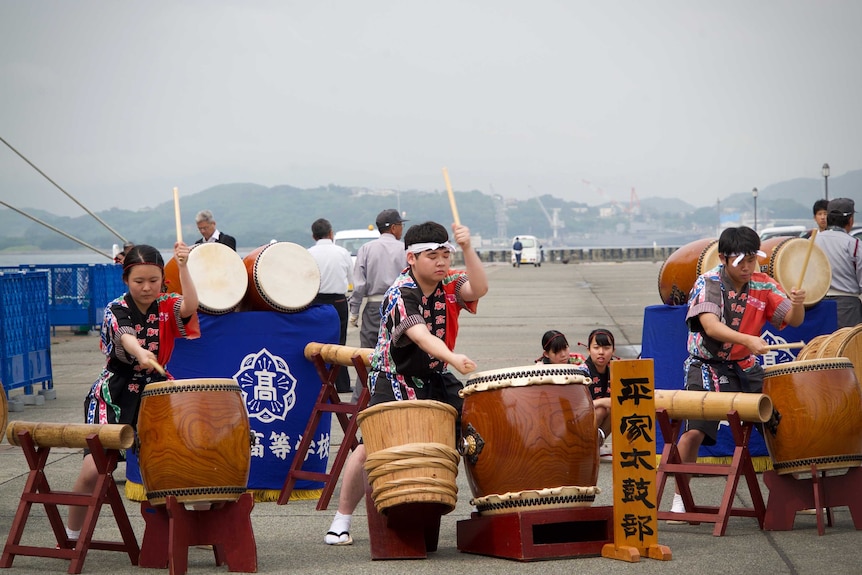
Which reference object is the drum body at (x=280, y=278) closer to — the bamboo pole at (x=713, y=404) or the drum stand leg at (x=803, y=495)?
the bamboo pole at (x=713, y=404)

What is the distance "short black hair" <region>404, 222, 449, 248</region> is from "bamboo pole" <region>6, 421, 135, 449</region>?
161 cm

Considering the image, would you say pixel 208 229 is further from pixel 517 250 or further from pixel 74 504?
pixel 517 250

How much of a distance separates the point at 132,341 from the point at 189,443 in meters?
0.61

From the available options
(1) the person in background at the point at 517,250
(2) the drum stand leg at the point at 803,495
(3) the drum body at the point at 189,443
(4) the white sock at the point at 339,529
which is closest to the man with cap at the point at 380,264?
(4) the white sock at the point at 339,529

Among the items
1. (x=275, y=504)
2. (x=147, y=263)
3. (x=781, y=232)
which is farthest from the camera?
(x=781, y=232)

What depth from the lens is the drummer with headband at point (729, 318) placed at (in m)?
5.93

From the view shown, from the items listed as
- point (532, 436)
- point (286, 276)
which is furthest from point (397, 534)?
point (286, 276)

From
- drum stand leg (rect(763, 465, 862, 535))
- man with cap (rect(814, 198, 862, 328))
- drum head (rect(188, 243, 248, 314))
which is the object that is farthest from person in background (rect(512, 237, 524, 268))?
drum stand leg (rect(763, 465, 862, 535))

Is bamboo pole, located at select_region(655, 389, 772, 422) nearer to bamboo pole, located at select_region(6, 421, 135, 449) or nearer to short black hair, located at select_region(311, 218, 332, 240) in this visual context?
bamboo pole, located at select_region(6, 421, 135, 449)

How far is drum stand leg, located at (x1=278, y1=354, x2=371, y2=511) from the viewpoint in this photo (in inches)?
273

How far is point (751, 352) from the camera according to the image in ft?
19.1

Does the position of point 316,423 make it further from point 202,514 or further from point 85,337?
point 85,337

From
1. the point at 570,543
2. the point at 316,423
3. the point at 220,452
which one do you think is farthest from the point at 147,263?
the point at 570,543

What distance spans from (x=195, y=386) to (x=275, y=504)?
211 cm
